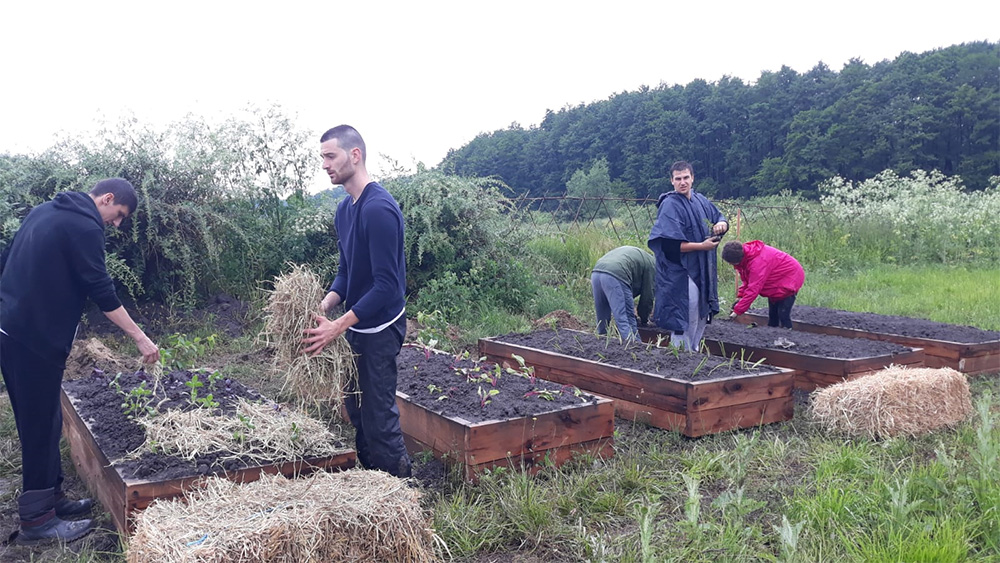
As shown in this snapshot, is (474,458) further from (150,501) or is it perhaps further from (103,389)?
(103,389)

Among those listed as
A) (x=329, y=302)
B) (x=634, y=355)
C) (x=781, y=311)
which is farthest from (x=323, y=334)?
(x=781, y=311)

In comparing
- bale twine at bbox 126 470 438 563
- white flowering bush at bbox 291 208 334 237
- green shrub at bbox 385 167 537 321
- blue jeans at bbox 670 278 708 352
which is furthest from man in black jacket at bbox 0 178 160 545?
white flowering bush at bbox 291 208 334 237

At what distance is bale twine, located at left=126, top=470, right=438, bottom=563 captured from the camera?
2.30m

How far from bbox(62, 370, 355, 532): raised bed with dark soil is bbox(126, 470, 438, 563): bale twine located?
30cm

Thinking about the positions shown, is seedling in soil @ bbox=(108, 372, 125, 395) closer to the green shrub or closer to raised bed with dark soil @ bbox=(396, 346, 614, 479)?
raised bed with dark soil @ bbox=(396, 346, 614, 479)

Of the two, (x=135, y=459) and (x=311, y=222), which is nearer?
(x=135, y=459)

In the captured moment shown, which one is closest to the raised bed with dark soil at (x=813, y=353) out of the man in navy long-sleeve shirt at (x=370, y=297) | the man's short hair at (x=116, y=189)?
the man in navy long-sleeve shirt at (x=370, y=297)

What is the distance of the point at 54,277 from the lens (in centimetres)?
334

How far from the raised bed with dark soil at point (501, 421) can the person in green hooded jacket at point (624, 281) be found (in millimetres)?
1756

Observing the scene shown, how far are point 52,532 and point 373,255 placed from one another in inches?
84.0

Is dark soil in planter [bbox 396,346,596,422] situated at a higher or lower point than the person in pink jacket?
lower

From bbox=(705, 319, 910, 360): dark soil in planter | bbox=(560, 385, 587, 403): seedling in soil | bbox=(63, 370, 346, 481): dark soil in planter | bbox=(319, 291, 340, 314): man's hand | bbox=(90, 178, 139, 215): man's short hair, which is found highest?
bbox=(90, 178, 139, 215): man's short hair

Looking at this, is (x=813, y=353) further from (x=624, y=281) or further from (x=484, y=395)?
(x=484, y=395)

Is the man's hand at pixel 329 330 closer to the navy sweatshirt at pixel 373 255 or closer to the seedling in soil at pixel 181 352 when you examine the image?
the navy sweatshirt at pixel 373 255
